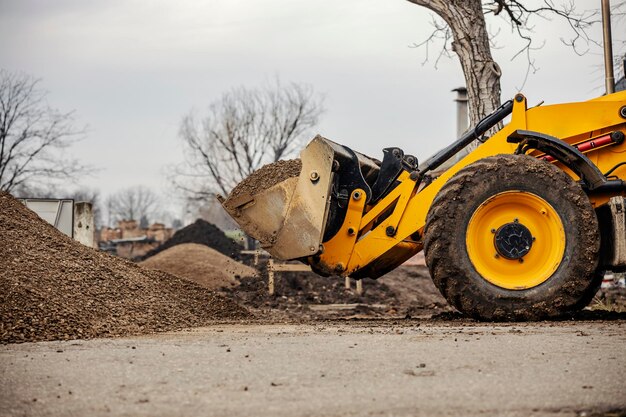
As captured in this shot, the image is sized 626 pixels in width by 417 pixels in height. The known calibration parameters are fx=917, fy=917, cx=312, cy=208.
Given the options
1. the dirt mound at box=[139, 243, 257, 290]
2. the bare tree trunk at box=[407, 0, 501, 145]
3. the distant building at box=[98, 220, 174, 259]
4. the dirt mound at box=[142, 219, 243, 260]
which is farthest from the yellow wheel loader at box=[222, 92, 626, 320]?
the distant building at box=[98, 220, 174, 259]

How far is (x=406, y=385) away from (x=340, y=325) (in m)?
4.23

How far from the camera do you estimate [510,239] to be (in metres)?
9.37

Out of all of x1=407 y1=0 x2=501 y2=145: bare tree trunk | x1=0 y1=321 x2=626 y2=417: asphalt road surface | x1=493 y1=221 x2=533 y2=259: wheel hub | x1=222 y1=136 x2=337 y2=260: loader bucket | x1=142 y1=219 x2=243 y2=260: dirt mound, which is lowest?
x1=0 y1=321 x2=626 y2=417: asphalt road surface

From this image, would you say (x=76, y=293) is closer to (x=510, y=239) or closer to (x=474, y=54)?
(x=510, y=239)

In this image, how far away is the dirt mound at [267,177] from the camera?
10.5 metres

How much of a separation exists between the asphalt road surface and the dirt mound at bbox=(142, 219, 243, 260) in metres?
28.2

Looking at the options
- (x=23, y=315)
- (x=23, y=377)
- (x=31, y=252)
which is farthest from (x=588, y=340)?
(x=31, y=252)

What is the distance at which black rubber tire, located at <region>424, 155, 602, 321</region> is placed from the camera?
9094 mm

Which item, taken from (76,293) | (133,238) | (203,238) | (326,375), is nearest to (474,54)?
(76,293)

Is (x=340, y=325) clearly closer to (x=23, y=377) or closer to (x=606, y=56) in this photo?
(x=23, y=377)

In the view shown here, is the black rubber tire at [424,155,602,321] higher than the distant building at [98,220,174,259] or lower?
lower

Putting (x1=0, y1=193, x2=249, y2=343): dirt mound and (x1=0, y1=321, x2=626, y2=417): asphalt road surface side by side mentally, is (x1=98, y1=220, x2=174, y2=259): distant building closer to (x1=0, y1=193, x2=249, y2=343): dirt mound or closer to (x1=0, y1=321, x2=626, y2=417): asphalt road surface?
(x1=0, y1=193, x2=249, y2=343): dirt mound

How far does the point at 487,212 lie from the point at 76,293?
14.5 ft

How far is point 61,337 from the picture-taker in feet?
26.9
